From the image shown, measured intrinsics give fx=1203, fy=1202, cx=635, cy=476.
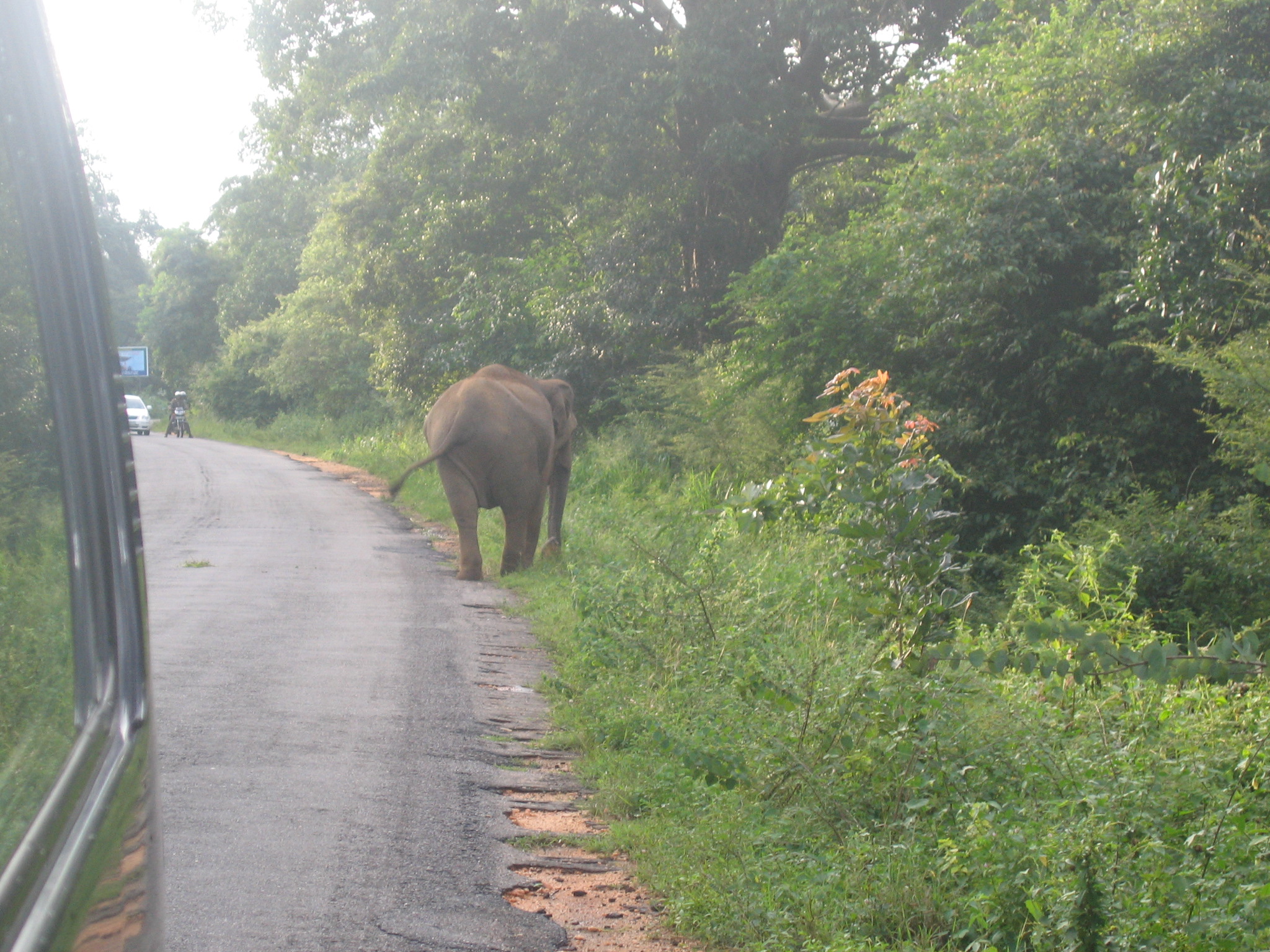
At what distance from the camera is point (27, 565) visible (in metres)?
1.38

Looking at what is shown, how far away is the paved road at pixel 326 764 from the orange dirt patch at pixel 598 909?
77 mm

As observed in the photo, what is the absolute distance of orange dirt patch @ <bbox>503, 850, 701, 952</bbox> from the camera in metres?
3.38

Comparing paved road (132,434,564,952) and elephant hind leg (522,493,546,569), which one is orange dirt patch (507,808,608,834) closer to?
paved road (132,434,564,952)

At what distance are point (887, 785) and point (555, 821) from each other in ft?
3.91

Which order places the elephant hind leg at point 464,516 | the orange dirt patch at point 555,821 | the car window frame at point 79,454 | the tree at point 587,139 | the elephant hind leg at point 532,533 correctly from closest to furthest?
the car window frame at point 79,454, the orange dirt patch at point 555,821, the elephant hind leg at point 464,516, the elephant hind leg at point 532,533, the tree at point 587,139

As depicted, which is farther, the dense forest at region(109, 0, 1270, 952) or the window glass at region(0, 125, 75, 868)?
the dense forest at region(109, 0, 1270, 952)

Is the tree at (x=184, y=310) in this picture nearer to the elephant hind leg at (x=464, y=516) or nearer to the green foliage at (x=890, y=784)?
the elephant hind leg at (x=464, y=516)

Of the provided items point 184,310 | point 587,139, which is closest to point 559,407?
point 587,139

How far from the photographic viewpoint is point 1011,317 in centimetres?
1092

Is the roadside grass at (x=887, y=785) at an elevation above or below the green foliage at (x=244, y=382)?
below

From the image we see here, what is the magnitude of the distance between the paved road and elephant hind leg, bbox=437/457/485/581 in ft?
0.91

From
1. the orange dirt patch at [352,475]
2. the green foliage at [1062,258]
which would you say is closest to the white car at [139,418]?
the orange dirt patch at [352,475]

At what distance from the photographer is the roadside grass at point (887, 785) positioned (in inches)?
122

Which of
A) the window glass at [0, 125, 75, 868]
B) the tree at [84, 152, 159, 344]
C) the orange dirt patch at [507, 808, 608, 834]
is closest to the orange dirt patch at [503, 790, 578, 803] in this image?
the orange dirt patch at [507, 808, 608, 834]
